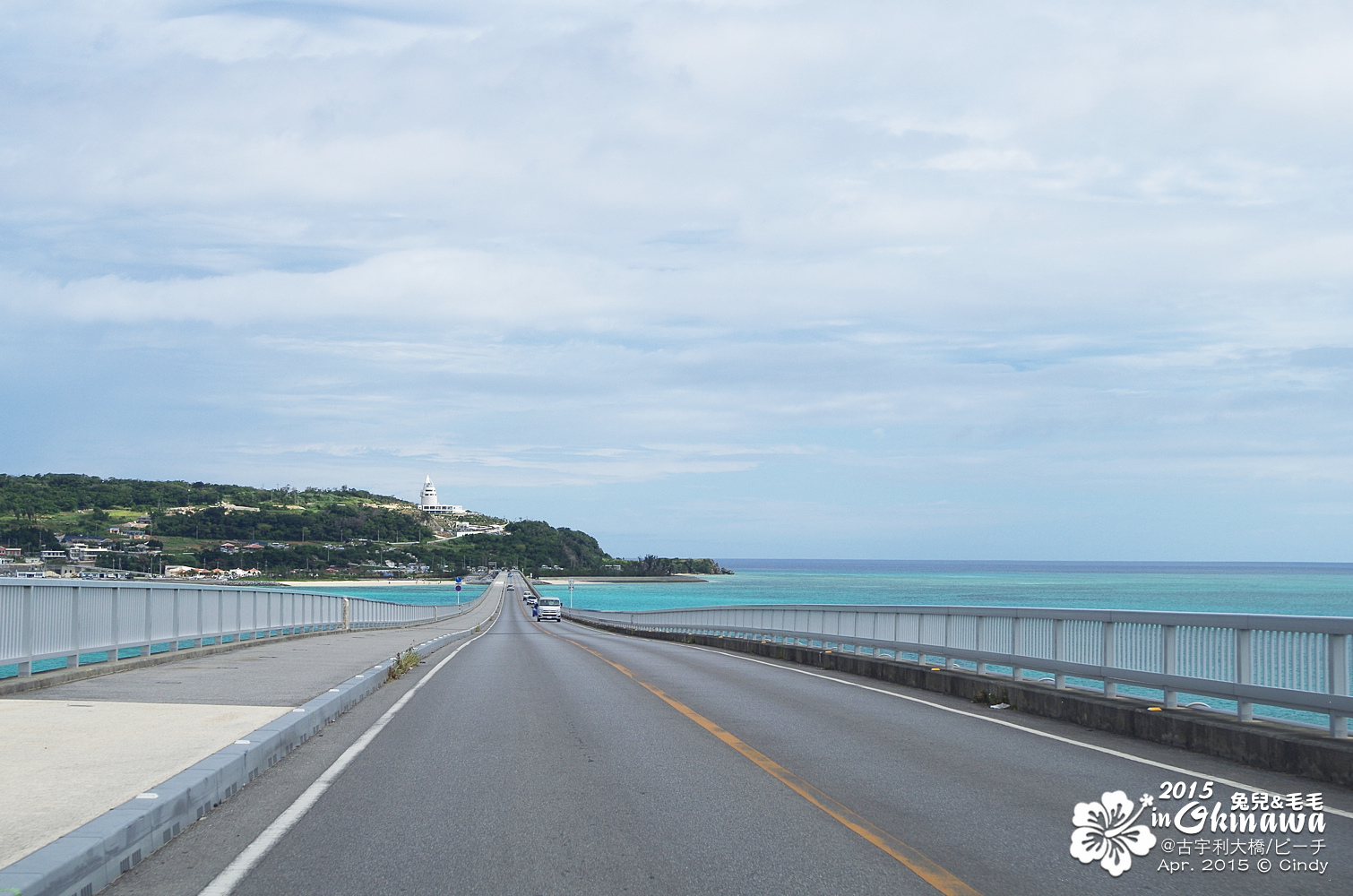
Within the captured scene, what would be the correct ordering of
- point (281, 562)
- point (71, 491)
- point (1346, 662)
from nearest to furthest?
point (1346, 662)
point (71, 491)
point (281, 562)

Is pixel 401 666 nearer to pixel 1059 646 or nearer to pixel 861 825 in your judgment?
pixel 1059 646

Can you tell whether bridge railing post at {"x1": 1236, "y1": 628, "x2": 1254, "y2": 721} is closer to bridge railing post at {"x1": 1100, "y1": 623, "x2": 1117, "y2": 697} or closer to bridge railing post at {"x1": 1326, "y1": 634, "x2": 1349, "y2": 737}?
bridge railing post at {"x1": 1326, "y1": 634, "x2": 1349, "y2": 737}

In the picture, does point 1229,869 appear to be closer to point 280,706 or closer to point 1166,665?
point 1166,665

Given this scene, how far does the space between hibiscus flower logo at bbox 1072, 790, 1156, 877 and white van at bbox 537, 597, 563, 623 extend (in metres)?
82.7

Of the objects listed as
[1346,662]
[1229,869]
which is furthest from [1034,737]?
[1229,869]

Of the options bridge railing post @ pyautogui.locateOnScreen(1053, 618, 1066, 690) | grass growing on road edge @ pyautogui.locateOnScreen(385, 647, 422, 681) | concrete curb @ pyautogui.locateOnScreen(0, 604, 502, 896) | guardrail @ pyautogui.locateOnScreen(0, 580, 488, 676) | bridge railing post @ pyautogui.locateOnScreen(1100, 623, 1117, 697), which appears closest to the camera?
concrete curb @ pyautogui.locateOnScreen(0, 604, 502, 896)

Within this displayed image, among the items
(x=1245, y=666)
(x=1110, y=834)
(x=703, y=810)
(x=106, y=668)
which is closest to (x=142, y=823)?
(x=703, y=810)

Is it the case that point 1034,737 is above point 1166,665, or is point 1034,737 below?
below

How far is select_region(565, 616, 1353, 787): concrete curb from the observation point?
9312 millimetres

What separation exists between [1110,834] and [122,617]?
14.7m

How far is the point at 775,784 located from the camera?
8.79 m

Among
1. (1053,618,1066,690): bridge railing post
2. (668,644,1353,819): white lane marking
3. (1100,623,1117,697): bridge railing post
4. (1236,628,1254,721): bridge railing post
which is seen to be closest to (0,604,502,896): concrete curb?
(668,644,1353,819): white lane marking

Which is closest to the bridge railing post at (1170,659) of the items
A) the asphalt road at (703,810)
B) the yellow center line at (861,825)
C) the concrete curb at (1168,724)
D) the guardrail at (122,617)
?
the concrete curb at (1168,724)

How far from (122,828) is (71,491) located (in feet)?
637
